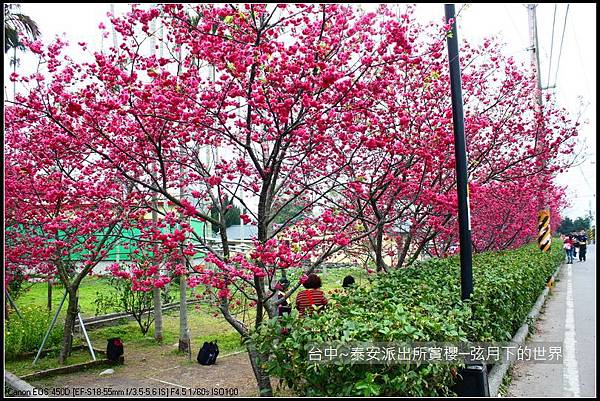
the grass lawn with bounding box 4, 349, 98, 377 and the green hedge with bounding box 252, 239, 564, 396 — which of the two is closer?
the green hedge with bounding box 252, 239, 564, 396

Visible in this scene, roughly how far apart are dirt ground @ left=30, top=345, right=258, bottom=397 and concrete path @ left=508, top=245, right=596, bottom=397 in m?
3.14

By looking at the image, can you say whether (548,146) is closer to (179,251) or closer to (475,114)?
(475,114)

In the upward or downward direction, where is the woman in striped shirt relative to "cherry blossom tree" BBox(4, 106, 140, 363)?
downward

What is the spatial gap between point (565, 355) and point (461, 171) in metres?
3.65

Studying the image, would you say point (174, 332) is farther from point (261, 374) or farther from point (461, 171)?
point (461, 171)

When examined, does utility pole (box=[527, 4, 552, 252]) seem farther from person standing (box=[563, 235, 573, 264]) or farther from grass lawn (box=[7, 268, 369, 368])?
person standing (box=[563, 235, 573, 264])

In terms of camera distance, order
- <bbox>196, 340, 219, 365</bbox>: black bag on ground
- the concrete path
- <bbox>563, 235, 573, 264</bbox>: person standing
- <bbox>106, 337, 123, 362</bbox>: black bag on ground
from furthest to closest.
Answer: <bbox>563, 235, 573, 264</bbox>: person standing → <bbox>106, 337, 123, 362</bbox>: black bag on ground → <bbox>196, 340, 219, 365</bbox>: black bag on ground → the concrete path

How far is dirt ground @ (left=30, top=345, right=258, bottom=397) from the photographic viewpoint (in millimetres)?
6090

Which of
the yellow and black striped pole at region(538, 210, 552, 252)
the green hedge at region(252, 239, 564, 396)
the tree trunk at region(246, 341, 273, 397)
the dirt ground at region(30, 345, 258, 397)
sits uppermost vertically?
the yellow and black striped pole at region(538, 210, 552, 252)

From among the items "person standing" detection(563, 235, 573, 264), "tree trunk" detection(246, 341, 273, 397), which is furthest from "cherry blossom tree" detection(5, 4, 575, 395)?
"person standing" detection(563, 235, 573, 264)

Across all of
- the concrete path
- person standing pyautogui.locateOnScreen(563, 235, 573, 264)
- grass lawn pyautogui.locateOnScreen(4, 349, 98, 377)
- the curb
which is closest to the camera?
the curb

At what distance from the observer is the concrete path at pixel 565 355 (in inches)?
209

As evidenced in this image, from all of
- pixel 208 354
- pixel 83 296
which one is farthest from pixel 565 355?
pixel 83 296

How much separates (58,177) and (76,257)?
8.85ft
